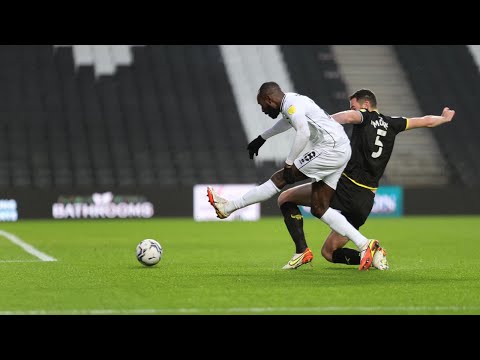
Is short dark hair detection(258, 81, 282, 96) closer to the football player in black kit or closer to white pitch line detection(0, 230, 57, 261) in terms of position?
the football player in black kit

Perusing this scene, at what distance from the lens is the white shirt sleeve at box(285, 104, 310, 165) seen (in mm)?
8430

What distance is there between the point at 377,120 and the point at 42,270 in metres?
3.71

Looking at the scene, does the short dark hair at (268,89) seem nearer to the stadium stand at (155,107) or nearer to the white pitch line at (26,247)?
the white pitch line at (26,247)

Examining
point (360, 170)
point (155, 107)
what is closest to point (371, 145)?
point (360, 170)

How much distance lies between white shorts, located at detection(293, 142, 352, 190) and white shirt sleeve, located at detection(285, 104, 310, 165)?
0.74 ft

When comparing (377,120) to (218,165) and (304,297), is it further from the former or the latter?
(218,165)

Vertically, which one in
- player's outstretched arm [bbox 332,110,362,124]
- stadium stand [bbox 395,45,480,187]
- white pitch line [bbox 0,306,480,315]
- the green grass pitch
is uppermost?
stadium stand [bbox 395,45,480,187]

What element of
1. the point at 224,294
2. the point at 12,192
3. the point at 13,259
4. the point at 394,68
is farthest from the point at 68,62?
the point at 224,294

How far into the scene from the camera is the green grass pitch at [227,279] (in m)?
6.51

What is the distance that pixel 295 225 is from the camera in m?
9.20

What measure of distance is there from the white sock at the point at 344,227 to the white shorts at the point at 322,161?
367 millimetres

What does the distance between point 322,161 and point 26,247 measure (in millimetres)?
5916

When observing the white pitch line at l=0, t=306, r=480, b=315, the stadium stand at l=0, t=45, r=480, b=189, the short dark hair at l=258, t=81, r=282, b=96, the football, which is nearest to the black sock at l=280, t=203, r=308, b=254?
the short dark hair at l=258, t=81, r=282, b=96

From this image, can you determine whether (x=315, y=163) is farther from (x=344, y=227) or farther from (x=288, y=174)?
(x=344, y=227)
